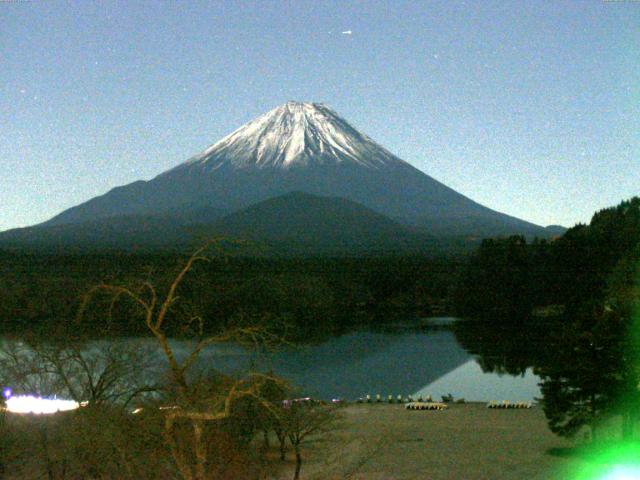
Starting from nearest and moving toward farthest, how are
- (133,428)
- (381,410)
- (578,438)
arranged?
(133,428) → (578,438) → (381,410)

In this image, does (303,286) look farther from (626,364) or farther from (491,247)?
(626,364)

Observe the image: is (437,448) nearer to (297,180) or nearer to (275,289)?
(275,289)

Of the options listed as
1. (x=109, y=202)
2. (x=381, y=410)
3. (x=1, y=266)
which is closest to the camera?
(x=381, y=410)

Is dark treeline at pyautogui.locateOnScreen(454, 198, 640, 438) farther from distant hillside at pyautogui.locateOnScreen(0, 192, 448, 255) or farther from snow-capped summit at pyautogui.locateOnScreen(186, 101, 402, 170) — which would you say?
snow-capped summit at pyautogui.locateOnScreen(186, 101, 402, 170)

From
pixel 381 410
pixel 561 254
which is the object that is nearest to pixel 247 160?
pixel 561 254

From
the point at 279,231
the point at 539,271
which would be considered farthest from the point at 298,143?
the point at 539,271

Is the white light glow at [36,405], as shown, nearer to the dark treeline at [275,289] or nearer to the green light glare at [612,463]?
the green light glare at [612,463]
